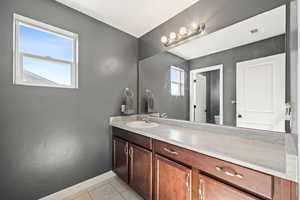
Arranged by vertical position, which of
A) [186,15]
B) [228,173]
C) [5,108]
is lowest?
[228,173]

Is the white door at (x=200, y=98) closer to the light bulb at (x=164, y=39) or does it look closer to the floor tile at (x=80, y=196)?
the light bulb at (x=164, y=39)

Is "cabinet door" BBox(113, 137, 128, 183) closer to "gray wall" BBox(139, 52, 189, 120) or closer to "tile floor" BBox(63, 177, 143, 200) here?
"tile floor" BBox(63, 177, 143, 200)

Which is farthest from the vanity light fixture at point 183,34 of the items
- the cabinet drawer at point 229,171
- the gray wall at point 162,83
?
the cabinet drawer at point 229,171

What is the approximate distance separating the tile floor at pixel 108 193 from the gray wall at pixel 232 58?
153 cm

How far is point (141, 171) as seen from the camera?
150 centimetres

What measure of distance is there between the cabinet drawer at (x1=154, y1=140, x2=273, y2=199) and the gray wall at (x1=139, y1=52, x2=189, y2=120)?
0.73 m

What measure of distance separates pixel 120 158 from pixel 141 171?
0.50m

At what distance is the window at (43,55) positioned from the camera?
139cm

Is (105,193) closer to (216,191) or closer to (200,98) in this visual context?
(216,191)

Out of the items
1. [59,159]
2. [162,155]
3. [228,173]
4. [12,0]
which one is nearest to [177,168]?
[162,155]

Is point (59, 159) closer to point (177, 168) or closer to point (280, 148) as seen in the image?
point (177, 168)

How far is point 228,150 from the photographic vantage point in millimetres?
917

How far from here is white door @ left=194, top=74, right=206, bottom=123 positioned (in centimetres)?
161

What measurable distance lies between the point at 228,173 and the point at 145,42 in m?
2.27
